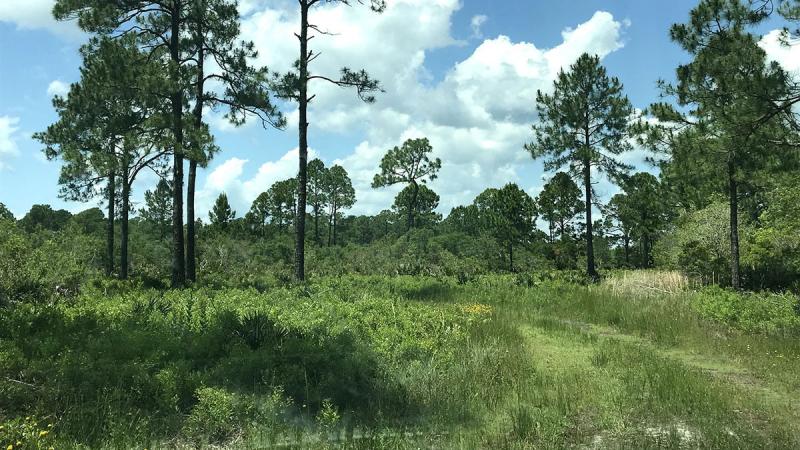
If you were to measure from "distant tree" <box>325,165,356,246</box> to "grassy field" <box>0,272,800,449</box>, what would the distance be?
62.9 metres

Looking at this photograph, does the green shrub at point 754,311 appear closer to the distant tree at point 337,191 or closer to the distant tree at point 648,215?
the distant tree at point 648,215

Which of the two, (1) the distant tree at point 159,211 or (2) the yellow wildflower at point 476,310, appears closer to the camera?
(2) the yellow wildflower at point 476,310

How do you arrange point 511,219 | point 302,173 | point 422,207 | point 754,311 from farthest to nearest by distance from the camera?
point 422,207 < point 511,219 < point 302,173 < point 754,311

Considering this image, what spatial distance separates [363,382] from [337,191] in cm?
6903

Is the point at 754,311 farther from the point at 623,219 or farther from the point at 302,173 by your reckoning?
the point at 623,219

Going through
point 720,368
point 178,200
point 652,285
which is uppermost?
point 178,200

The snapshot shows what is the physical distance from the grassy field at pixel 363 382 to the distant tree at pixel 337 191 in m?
62.9

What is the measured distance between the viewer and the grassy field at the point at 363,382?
18.2ft

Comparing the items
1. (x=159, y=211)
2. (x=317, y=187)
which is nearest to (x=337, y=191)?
(x=317, y=187)

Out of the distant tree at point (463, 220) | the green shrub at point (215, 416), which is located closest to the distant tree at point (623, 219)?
the distant tree at point (463, 220)

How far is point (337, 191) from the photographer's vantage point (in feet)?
247

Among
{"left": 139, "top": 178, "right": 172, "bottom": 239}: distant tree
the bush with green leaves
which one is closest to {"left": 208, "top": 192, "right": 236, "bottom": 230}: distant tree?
{"left": 139, "top": 178, "right": 172, "bottom": 239}: distant tree

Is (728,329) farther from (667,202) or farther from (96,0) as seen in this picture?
(667,202)

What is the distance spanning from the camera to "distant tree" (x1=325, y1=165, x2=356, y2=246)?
74.2 m
